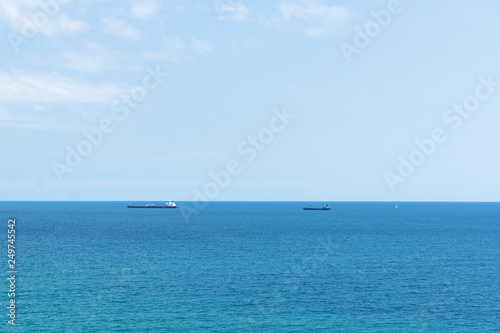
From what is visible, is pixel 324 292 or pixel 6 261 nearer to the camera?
pixel 324 292

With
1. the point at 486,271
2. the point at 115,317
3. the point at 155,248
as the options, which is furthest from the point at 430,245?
the point at 115,317

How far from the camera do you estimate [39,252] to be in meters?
109

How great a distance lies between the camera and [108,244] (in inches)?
5079

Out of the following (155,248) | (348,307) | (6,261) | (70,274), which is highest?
(155,248)

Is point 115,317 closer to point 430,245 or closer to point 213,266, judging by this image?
point 213,266

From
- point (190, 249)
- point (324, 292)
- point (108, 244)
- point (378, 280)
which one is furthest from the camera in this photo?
point (108, 244)

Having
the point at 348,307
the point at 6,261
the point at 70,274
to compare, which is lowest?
the point at 348,307

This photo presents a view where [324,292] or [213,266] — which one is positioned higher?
[213,266]

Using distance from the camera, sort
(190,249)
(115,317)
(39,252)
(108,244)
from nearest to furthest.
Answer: (115,317)
(39,252)
(190,249)
(108,244)

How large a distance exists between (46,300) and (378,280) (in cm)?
5429

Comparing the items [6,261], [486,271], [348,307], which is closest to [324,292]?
[348,307]

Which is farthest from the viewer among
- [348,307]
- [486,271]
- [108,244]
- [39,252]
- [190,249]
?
[108,244]

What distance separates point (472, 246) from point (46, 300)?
113m

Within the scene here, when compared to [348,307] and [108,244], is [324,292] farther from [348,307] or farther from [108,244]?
[108,244]
